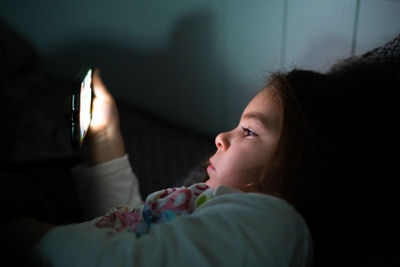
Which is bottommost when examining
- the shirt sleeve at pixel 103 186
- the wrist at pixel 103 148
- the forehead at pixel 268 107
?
the shirt sleeve at pixel 103 186

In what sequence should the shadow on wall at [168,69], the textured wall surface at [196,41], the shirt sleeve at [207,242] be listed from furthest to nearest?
the shadow on wall at [168,69] < the textured wall surface at [196,41] < the shirt sleeve at [207,242]

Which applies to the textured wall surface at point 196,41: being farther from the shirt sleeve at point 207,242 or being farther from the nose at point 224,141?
the shirt sleeve at point 207,242

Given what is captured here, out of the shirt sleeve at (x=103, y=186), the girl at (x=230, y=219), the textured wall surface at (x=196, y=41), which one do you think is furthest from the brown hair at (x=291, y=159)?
the shirt sleeve at (x=103, y=186)

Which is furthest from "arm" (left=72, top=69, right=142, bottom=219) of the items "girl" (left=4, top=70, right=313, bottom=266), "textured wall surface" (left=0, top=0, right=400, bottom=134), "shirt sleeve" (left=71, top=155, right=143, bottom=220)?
"textured wall surface" (left=0, top=0, right=400, bottom=134)

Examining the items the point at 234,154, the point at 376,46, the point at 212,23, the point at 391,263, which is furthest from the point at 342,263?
the point at 212,23

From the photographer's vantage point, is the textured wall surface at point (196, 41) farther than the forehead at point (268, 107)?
Yes

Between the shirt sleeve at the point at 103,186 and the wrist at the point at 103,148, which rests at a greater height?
the wrist at the point at 103,148

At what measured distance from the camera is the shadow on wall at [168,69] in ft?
3.19

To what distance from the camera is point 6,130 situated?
1.10 meters

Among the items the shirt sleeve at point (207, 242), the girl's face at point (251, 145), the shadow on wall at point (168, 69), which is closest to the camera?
the shirt sleeve at point (207, 242)

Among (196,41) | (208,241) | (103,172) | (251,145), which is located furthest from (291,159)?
(196,41)

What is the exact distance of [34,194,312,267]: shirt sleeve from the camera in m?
0.39

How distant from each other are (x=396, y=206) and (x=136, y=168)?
25.7 inches

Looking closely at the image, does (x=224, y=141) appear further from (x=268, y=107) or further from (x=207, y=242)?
(x=207, y=242)
